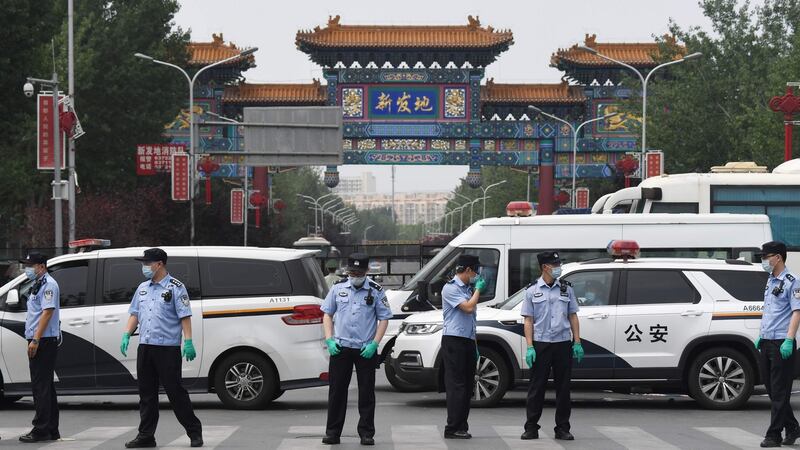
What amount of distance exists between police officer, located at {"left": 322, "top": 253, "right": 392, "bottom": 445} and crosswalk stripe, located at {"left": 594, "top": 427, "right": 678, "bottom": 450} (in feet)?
7.57

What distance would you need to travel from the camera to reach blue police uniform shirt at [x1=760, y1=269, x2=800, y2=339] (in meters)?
12.4

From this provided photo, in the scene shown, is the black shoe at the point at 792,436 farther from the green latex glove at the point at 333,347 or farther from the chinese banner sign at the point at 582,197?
the chinese banner sign at the point at 582,197

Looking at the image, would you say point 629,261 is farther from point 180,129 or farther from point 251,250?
point 180,129

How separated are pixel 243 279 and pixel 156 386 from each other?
3.66 metres

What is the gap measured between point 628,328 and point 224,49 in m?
60.0

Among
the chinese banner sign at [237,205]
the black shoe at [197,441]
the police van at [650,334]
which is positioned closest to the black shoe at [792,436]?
the police van at [650,334]

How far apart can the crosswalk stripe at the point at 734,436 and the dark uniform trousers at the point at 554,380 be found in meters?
1.52

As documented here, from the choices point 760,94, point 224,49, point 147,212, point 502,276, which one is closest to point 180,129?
point 224,49

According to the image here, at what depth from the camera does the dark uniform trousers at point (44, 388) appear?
42.1 feet

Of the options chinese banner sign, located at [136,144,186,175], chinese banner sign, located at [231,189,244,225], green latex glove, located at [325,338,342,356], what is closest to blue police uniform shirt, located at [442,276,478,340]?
green latex glove, located at [325,338,342,356]

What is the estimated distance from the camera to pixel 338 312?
12.5m

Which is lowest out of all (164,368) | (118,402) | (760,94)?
(118,402)

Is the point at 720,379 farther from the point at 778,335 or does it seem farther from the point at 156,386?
the point at 156,386

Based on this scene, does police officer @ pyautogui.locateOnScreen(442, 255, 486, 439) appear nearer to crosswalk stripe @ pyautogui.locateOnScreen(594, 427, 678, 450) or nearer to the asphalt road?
the asphalt road
